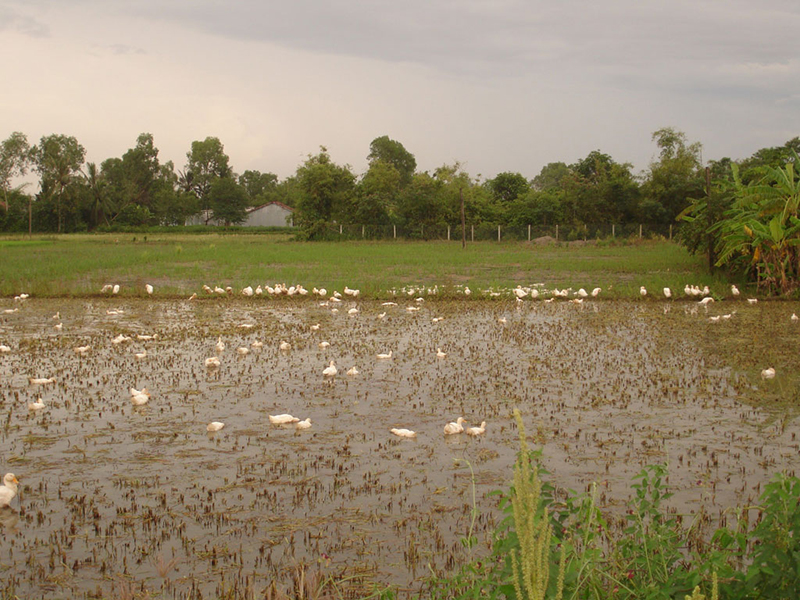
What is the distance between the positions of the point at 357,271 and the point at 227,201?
53.9 m

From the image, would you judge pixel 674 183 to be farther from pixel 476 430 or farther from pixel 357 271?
pixel 476 430

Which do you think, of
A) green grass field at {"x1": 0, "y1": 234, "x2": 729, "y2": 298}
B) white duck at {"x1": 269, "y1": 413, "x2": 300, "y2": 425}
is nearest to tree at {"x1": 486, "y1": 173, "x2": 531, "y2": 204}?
green grass field at {"x1": 0, "y1": 234, "x2": 729, "y2": 298}

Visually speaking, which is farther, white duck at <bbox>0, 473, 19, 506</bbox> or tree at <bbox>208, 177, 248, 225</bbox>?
tree at <bbox>208, 177, 248, 225</bbox>

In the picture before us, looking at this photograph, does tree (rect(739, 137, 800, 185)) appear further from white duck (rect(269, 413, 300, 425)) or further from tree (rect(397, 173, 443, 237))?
tree (rect(397, 173, 443, 237))

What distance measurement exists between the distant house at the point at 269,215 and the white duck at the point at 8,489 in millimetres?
71532

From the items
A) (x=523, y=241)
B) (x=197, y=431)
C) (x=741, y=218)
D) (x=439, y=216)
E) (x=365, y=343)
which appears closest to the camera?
(x=197, y=431)

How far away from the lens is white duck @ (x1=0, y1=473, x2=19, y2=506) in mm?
4871

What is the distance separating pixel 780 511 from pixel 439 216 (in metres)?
42.5

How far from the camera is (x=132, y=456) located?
595 cm

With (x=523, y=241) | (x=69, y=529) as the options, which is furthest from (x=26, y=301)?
(x=523, y=241)

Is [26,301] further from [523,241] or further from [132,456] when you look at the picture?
[523,241]

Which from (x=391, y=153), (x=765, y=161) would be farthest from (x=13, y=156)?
(x=765, y=161)

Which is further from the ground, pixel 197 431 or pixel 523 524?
pixel 523 524

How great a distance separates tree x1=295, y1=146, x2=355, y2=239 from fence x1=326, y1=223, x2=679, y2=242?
3.24ft
